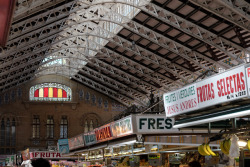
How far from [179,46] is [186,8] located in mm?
4049

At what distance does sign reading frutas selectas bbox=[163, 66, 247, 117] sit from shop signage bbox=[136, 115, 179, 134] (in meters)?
3.02

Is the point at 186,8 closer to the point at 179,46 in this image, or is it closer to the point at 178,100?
the point at 179,46

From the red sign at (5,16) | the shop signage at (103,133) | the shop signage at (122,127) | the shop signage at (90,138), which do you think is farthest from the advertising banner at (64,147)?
the red sign at (5,16)

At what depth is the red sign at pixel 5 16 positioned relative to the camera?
3.88 m

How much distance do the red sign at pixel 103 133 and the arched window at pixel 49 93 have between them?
24.4 metres

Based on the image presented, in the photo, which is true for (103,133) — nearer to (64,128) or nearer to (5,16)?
(5,16)

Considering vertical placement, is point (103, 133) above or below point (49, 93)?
Answer: below

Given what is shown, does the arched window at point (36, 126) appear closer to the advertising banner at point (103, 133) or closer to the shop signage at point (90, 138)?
the shop signage at point (90, 138)

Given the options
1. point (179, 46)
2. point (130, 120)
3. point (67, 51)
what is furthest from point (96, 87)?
point (130, 120)

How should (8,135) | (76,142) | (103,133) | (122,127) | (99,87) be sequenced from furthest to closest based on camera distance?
1. (99,87)
2. (8,135)
3. (76,142)
4. (103,133)
5. (122,127)

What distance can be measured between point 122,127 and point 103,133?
114 inches

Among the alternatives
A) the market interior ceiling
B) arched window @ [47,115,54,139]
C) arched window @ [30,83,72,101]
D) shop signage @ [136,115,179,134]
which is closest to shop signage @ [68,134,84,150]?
the market interior ceiling

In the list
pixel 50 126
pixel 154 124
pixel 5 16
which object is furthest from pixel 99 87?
pixel 5 16

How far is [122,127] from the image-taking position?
38.3ft
